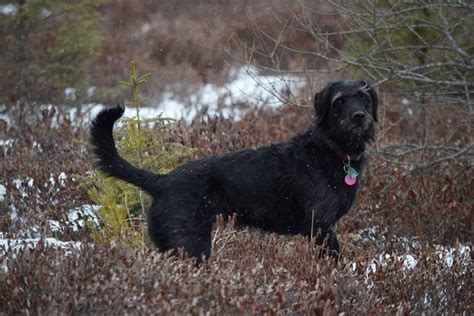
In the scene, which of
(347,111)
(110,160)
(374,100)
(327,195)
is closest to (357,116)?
(347,111)

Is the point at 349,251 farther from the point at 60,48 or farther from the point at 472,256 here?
the point at 60,48

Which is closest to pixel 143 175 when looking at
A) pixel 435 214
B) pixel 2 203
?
pixel 2 203

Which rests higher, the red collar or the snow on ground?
the snow on ground

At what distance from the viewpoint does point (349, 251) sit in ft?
21.2

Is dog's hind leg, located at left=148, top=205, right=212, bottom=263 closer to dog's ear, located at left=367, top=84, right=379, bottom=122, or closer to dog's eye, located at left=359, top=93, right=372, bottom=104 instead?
dog's eye, located at left=359, top=93, right=372, bottom=104

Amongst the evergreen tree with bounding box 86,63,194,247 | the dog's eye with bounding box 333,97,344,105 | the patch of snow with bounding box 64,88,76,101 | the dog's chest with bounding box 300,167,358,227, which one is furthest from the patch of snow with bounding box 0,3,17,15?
the dog's chest with bounding box 300,167,358,227

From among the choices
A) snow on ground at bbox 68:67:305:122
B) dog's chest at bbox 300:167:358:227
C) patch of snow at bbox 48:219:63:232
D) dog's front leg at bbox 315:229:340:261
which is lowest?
dog's front leg at bbox 315:229:340:261

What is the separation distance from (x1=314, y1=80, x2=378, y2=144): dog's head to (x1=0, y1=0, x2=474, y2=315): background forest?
789 millimetres

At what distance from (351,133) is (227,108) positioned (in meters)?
7.42

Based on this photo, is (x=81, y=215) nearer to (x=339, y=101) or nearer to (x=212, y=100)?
(x=339, y=101)

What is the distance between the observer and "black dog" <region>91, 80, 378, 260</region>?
5121 mm

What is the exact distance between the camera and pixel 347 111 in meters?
5.47

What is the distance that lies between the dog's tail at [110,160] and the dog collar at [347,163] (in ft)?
3.93

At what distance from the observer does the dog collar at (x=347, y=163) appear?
539 centimetres
